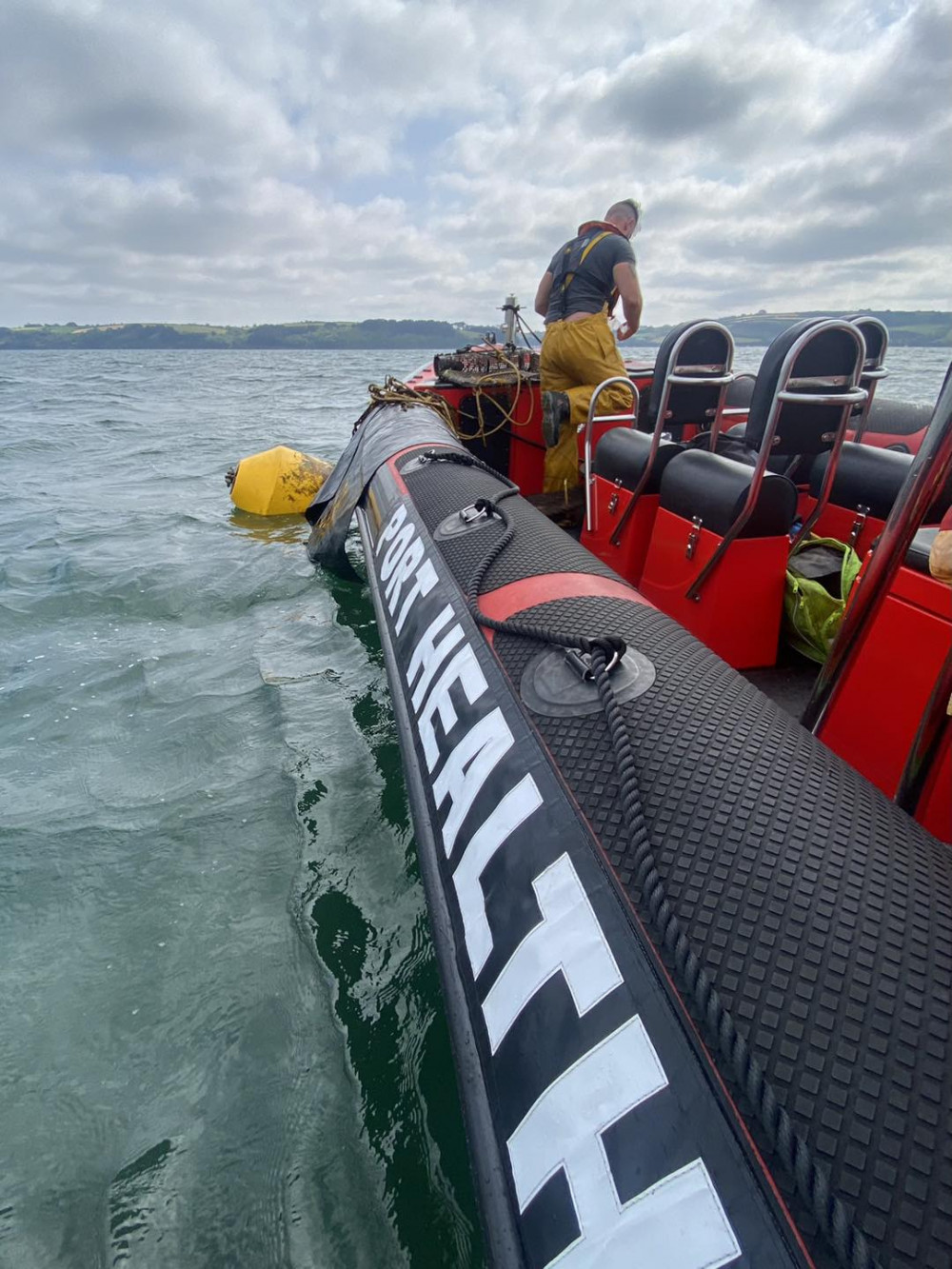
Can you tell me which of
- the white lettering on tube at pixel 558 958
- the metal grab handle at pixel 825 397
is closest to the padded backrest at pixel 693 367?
the metal grab handle at pixel 825 397

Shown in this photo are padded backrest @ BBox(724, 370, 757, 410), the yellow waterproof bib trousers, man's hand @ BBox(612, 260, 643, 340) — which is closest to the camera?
man's hand @ BBox(612, 260, 643, 340)

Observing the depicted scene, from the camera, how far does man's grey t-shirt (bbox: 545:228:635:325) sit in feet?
13.3

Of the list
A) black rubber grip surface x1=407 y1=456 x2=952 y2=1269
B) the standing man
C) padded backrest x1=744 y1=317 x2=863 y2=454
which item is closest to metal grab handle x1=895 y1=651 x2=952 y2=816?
black rubber grip surface x1=407 y1=456 x2=952 y2=1269

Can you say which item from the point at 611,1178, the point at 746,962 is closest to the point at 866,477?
the point at 746,962

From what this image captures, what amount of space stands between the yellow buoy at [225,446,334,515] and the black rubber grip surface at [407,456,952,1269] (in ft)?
17.6

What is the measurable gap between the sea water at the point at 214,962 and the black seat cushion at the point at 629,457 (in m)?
1.52

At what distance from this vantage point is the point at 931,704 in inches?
47.3

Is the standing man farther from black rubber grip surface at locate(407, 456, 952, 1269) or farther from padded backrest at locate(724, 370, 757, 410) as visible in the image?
black rubber grip surface at locate(407, 456, 952, 1269)

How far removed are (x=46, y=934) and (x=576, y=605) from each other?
5.66 ft

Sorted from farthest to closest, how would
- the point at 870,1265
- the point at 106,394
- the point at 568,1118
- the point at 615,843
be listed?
1. the point at 106,394
2. the point at 615,843
3. the point at 568,1118
4. the point at 870,1265

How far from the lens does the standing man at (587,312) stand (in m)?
4.08

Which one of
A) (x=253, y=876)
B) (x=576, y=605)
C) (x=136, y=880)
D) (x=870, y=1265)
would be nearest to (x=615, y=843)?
(x=870, y=1265)

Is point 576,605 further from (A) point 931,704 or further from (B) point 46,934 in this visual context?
(B) point 46,934

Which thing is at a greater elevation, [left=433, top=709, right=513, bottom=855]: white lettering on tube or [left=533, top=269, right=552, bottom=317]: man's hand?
[left=533, top=269, right=552, bottom=317]: man's hand
